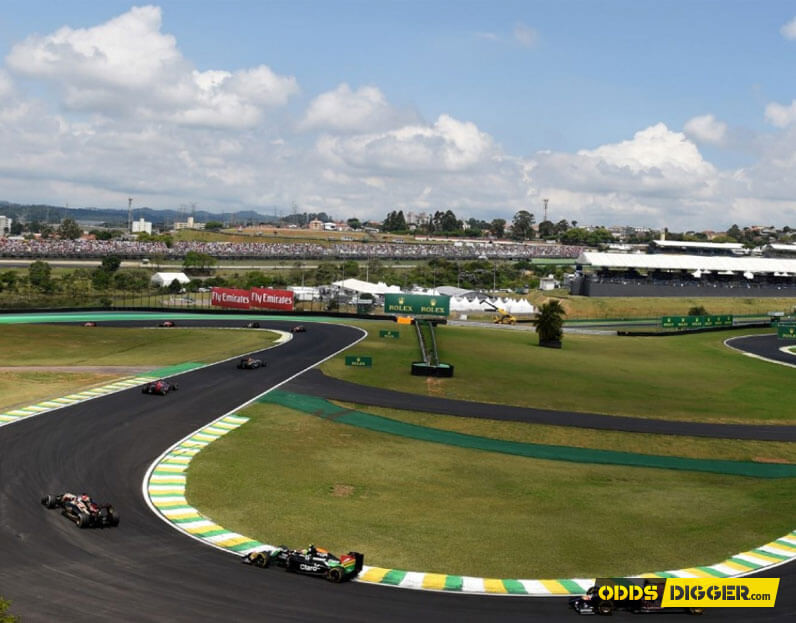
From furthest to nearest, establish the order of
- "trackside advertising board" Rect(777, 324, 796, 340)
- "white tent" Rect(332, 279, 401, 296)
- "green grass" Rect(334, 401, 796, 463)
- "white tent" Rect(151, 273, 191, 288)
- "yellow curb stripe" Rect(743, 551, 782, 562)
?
"white tent" Rect(151, 273, 191, 288) → "white tent" Rect(332, 279, 401, 296) → "trackside advertising board" Rect(777, 324, 796, 340) → "green grass" Rect(334, 401, 796, 463) → "yellow curb stripe" Rect(743, 551, 782, 562)

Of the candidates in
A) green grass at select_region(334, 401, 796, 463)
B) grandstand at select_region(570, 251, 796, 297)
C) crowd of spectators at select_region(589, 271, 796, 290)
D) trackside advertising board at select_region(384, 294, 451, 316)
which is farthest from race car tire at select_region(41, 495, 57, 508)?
crowd of spectators at select_region(589, 271, 796, 290)

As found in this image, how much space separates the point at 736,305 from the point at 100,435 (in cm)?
15622

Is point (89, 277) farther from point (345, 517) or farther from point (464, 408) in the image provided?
point (345, 517)

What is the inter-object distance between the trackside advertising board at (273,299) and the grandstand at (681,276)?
7332 cm

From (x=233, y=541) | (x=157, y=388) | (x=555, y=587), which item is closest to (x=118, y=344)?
(x=157, y=388)

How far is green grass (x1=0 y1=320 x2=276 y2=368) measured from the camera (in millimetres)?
75312

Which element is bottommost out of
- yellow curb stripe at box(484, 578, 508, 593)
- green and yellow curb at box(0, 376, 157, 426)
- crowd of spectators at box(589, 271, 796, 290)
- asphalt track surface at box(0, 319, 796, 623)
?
yellow curb stripe at box(484, 578, 508, 593)

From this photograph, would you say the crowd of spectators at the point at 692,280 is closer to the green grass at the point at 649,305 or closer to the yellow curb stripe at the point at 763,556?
the green grass at the point at 649,305

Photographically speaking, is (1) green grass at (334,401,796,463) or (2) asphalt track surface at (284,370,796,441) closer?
(1) green grass at (334,401,796,463)

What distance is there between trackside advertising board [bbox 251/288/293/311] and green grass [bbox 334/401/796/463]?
68.3 meters

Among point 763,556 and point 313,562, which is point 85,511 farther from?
point 763,556

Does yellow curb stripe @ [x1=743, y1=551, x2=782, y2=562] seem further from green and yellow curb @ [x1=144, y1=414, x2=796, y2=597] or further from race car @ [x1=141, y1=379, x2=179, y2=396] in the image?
race car @ [x1=141, y1=379, x2=179, y2=396]

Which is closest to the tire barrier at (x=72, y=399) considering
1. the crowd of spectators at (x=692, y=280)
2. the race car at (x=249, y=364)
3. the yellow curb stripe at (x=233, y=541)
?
the race car at (x=249, y=364)

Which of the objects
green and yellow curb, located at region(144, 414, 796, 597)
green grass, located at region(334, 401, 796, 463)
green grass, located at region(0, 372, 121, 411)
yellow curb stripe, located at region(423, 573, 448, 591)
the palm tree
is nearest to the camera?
yellow curb stripe, located at region(423, 573, 448, 591)
